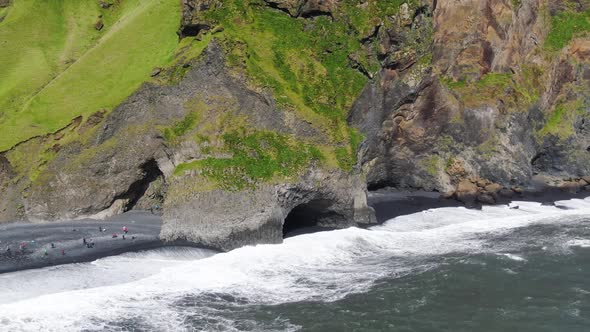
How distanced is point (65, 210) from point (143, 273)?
625 inches

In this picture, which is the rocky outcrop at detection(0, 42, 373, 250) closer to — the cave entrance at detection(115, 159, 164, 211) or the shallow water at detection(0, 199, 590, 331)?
the cave entrance at detection(115, 159, 164, 211)

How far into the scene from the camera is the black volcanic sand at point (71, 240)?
37656mm

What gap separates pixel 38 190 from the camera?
47375 millimetres

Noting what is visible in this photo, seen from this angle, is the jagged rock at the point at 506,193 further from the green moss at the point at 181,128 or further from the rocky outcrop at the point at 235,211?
the green moss at the point at 181,128

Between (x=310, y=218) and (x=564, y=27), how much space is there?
50.8 meters

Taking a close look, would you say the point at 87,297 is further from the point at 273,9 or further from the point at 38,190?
the point at 273,9

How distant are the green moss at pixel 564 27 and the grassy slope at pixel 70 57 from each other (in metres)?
52.9

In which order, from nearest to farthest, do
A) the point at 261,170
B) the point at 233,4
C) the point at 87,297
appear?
the point at 87,297 → the point at 261,170 → the point at 233,4

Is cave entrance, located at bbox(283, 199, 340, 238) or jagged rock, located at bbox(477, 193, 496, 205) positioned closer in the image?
cave entrance, located at bbox(283, 199, 340, 238)


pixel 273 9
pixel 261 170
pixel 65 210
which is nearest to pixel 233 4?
pixel 273 9

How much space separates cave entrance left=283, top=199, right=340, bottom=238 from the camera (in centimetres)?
4731

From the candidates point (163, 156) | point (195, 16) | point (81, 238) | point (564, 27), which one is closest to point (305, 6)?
point (195, 16)

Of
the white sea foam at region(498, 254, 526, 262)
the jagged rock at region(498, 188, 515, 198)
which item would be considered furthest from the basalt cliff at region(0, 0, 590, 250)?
the white sea foam at region(498, 254, 526, 262)

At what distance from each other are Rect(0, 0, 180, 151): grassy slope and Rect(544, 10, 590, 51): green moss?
174 feet
